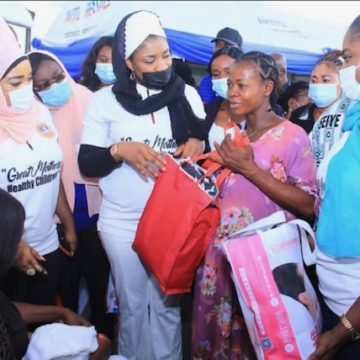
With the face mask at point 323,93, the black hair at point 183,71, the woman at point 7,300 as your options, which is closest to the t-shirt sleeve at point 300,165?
the woman at point 7,300

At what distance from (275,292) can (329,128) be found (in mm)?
968

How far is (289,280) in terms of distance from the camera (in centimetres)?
152

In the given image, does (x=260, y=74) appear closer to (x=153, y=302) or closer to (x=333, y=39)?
(x=153, y=302)

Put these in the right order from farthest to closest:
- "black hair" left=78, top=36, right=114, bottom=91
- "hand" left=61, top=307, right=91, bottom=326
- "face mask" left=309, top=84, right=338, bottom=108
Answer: "black hair" left=78, top=36, right=114, bottom=91, "face mask" left=309, top=84, right=338, bottom=108, "hand" left=61, top=307, right=91, bottom=326

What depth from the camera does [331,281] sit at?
1.50m

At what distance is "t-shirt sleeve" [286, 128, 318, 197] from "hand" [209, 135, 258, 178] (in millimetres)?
169

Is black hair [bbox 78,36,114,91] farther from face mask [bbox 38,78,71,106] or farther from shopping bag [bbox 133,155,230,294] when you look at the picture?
shopping bag [bbox 133,155,230,294]

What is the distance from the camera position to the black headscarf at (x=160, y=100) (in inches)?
81.0

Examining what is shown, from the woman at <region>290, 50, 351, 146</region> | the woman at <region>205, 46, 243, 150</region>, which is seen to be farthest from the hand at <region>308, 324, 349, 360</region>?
the woman at <region>205, 46, 243, 150</region>

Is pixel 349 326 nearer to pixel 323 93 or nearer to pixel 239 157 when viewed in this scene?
pixel 239 157

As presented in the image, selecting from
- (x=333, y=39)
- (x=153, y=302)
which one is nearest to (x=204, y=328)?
(x=153, y=302)

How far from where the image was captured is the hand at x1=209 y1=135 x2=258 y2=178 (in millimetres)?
1733

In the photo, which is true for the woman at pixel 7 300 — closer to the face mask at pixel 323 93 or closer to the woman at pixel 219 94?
the woman at pixel 219 94

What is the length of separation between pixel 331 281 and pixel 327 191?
0.31 meters
